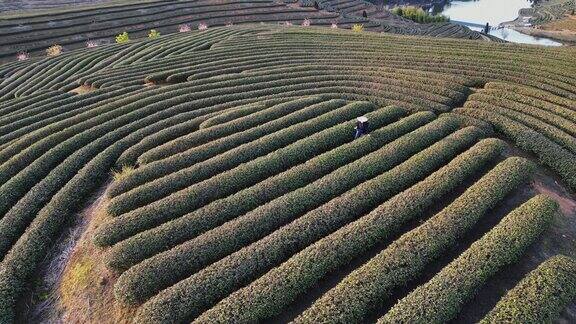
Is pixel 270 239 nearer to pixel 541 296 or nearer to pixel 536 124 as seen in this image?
pixel 541 296

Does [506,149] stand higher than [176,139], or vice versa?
[176,139]

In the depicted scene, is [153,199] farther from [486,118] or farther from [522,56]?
[522,56]

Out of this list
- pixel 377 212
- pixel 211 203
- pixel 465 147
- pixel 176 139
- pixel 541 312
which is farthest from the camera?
pixel 176 139

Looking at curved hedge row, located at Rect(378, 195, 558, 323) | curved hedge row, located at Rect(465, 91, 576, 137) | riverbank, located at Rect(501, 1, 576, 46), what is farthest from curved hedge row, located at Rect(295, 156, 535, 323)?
riverbank, located at Rect(501, 1, 576, 46)

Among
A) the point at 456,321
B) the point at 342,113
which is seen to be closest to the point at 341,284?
the point at 456,321

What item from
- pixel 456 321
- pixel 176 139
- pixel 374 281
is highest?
pixel 176 139

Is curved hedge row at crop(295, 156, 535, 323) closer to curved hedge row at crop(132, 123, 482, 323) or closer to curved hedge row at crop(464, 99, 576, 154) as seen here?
curved hedge row at crop(132, 123, 482, 323)

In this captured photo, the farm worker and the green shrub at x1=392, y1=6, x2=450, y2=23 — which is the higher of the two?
the farm worker
